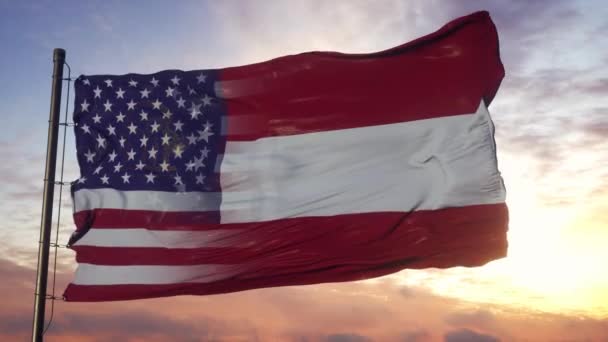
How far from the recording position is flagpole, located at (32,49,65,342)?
1157 centimetres

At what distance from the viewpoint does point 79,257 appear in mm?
12812

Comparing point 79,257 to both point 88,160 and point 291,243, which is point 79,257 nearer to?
point 88,160

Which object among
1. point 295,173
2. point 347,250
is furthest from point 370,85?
point 347,250

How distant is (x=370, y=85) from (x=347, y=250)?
8.48ft

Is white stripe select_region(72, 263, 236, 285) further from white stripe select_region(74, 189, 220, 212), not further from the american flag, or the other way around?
the american flag

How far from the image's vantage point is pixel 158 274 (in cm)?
1241

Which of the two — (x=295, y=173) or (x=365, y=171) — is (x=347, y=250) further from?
(x=295, y=173)

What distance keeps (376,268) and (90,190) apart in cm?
468

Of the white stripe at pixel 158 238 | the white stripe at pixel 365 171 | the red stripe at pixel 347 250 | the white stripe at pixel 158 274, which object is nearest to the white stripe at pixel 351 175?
the white stripe at pixel 365 171

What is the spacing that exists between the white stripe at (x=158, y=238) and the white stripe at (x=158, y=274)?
342 millimetres

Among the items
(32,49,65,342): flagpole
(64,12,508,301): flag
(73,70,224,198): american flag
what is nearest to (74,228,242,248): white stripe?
(64,12,508,301): flag

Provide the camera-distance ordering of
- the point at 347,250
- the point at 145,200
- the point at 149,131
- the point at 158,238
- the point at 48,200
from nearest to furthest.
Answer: the point at 48,200 < the point at 347,250 < the point at 158,238 < the point at 145,200 < the point at 149,131

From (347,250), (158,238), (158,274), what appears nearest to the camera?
(347,250)

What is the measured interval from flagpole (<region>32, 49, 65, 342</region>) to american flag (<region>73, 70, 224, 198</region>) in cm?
76
